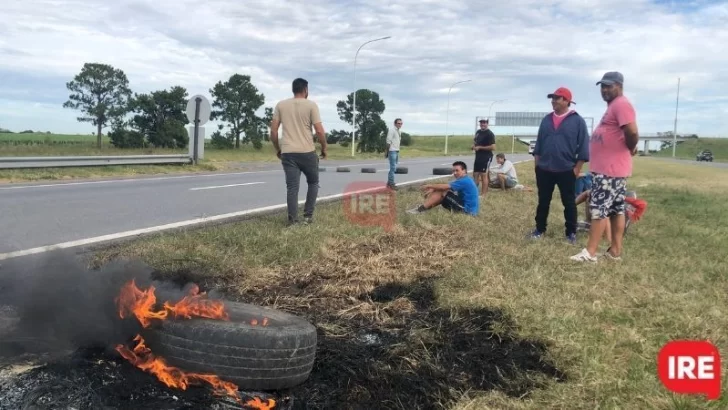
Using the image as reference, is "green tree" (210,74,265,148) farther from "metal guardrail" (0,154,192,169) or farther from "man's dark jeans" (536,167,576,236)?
"man's dark jeans" (536,167,576,236)

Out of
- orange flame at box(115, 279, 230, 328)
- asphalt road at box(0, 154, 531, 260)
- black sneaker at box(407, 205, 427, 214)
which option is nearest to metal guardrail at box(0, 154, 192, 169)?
asphalt road at box(0, 154, 531, 260)

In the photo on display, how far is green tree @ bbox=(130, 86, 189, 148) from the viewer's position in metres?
39.8

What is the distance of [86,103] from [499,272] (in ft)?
134

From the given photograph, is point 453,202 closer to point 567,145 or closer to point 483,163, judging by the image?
point 567,145

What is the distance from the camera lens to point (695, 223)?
925 cm

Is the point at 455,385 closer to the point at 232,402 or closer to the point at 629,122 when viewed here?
the point at 232,402

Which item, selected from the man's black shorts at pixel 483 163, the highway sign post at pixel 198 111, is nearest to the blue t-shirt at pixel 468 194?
the man's black shorts at pixel 483 163

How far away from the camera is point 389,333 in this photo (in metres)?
3.75

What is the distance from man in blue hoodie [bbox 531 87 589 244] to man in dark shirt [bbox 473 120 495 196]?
4866 mm

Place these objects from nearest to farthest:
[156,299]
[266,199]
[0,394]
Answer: [0,394]
[156,299]
[266,199]

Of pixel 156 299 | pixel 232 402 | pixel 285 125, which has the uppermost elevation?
pixel 285 125

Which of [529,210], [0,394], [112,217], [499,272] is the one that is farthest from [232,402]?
[529,210]

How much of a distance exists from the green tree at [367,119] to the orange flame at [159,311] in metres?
54.5

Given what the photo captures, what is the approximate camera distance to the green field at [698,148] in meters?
93.7
